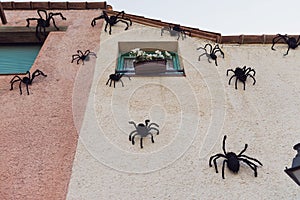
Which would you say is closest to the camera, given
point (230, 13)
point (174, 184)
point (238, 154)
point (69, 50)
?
point (174, 184)

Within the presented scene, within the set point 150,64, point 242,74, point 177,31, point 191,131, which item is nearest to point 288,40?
point 242,74

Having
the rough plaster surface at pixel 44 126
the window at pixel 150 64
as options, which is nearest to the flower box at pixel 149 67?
the window at pixel 150 64

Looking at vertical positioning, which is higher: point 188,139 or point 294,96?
point 294,96

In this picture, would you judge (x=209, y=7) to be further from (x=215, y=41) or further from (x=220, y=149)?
(x=220, y=149)

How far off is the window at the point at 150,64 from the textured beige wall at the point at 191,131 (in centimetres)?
15

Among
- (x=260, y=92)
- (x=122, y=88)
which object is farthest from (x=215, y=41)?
(x=122, y=88)

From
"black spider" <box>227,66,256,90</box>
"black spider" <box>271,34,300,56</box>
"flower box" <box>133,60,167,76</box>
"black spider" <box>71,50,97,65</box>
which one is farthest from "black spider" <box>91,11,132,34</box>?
"black spider" <box>271,34,300,56</box>

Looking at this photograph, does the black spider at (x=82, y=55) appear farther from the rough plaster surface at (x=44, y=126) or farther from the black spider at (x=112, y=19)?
the black spider at (x=112, y=19)

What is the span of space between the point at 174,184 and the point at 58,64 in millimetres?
2504

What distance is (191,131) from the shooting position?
10.8 ft

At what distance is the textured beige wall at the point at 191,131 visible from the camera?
268cm

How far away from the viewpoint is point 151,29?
5.52 m

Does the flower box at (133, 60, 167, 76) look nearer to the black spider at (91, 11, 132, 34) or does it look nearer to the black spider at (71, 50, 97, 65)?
the black spider at (71, 50, 97, 65)

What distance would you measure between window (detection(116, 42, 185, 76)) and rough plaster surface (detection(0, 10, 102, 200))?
0.43m
